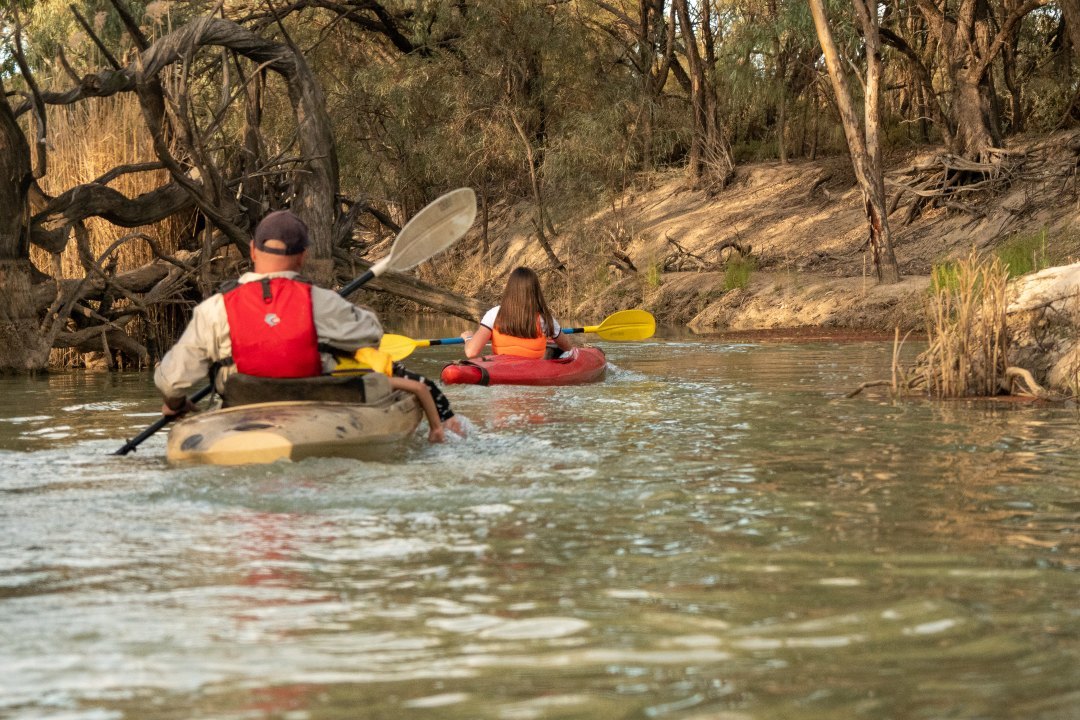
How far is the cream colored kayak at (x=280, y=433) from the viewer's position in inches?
264

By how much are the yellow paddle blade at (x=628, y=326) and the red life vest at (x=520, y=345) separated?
7.21 feet

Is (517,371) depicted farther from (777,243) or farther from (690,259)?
(690,259)

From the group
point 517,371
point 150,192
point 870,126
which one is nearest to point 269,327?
point 517,371

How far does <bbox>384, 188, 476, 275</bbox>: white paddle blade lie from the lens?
9461mm

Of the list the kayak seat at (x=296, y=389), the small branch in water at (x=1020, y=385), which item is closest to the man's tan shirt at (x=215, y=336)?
the kayak seat at (x=296, y=389)

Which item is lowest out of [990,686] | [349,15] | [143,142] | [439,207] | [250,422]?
[990,686]

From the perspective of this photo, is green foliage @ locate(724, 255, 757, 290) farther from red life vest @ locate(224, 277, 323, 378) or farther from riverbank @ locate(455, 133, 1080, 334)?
red life vest @ locate(224, 277, 323, 378)

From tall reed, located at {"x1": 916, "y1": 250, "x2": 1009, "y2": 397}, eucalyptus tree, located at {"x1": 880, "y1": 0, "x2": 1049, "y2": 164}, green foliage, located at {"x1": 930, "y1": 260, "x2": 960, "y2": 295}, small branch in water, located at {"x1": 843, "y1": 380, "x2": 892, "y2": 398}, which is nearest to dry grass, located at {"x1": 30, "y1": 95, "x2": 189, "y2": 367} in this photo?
small branch in water, located at {"x1": 843, "y1": 380, "x2": 892, "y2": 398}

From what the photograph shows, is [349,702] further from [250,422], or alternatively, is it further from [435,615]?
[250,422]

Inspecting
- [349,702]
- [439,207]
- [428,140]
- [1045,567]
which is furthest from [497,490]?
[428,140]

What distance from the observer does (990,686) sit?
347cm

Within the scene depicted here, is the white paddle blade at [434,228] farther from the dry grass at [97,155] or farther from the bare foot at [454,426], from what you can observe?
the dry grass at [97,155]

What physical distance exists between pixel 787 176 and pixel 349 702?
2229cm

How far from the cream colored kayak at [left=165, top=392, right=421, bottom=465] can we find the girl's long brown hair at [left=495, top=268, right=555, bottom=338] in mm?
4237
